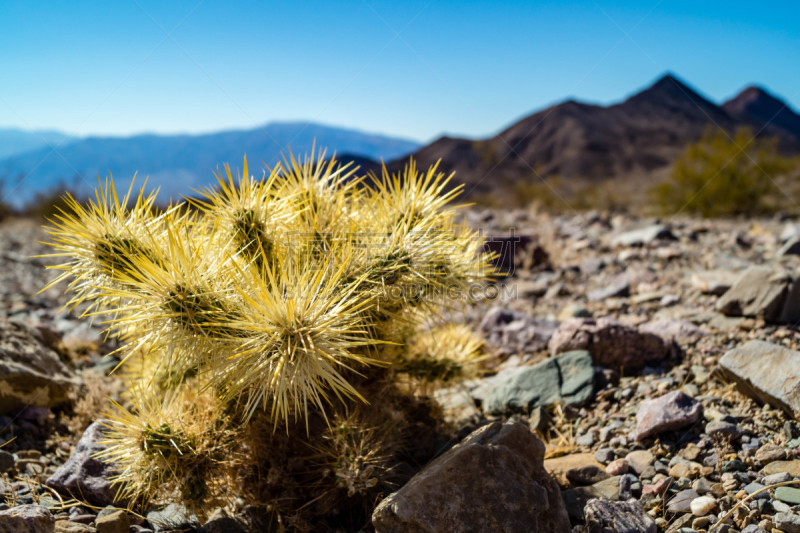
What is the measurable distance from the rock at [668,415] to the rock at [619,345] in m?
0.74

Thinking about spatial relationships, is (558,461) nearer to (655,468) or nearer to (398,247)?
(655,468)

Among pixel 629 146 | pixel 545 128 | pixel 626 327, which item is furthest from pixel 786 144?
pixel 626 327

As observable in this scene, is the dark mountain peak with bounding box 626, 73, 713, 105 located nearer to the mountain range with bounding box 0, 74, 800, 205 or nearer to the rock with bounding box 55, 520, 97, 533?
the mountain range with bounding box 0, 74, 800, 205

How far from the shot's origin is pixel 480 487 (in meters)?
2.41

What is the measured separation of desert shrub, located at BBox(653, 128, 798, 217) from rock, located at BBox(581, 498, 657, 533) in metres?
12.1

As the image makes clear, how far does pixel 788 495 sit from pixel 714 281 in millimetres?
3137

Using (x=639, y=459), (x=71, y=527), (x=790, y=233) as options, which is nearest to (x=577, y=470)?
(x=639, y=459)

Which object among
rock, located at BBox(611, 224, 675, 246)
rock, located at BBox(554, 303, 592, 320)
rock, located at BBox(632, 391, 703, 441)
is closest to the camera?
rock, located at BBox(632, 391, 703, 441)

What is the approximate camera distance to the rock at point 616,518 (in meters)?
2.38

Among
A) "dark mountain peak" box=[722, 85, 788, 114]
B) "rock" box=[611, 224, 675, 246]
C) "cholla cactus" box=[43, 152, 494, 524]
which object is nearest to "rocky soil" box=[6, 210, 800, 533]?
"cholla cactus" box=[43, 152, 494, 524]

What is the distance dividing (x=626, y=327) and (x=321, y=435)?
104 inches

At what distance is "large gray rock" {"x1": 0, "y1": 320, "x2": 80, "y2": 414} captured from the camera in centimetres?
375

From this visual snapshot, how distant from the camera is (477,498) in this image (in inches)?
93.6

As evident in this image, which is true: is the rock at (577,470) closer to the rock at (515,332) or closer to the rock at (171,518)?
the rock at (515,332)
